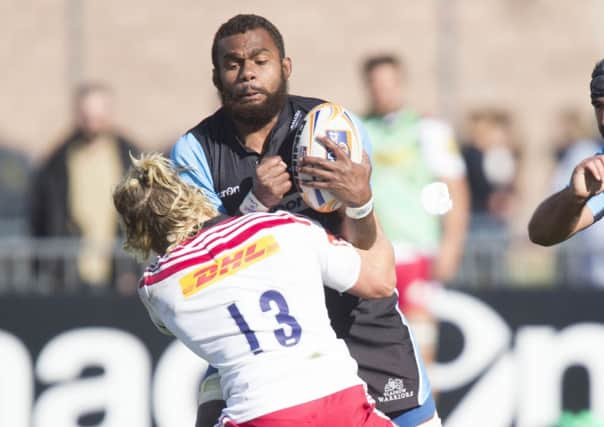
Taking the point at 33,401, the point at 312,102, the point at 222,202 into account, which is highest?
the point at 312,102

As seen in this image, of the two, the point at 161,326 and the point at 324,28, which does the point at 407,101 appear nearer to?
the point at 324,28

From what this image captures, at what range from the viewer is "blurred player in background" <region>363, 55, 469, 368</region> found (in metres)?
8.44

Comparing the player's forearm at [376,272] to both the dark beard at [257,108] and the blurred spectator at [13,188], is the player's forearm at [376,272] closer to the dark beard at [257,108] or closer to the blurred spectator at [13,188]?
the dark beard at [257,108]

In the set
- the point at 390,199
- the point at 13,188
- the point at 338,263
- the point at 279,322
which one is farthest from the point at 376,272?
the point at 13,188

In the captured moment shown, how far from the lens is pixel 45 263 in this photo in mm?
9758

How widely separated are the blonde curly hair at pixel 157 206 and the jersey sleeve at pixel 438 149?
12.6 ft

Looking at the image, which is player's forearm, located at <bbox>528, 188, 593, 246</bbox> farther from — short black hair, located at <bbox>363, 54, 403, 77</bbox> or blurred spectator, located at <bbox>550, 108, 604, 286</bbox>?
blurred spectator, located at <bbox>550, 108, 604, 286</bbox>

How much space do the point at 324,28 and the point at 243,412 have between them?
1392cm

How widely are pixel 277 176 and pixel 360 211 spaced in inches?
13.8

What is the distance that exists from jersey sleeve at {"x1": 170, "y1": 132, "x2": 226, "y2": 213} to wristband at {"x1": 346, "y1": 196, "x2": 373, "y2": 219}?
579mm

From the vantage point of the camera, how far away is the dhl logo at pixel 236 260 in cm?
469

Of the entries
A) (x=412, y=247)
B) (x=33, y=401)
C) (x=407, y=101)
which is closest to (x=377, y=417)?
(x=412, y=247)

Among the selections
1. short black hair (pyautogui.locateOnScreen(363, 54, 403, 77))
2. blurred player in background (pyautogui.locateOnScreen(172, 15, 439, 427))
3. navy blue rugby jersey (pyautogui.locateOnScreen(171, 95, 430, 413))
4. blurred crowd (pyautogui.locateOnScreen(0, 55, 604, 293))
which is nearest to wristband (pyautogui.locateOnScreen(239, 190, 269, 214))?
blurred player in background (pyautogui.locateOnScreen(172, 15, 439, 427))

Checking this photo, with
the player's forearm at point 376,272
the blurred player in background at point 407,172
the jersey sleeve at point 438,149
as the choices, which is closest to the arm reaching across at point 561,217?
the player's forearm at point 376,272
